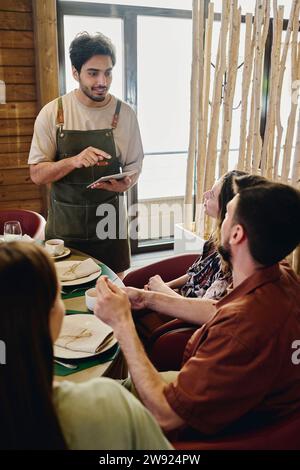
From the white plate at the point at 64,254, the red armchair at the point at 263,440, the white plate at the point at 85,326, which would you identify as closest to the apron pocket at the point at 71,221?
the white plate at the point at 64,254

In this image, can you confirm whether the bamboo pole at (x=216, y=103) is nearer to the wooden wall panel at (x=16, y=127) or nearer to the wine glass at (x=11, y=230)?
the wooden wall panel at (x=16, y=127)

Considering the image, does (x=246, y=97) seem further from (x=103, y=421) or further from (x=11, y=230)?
(x=103, y=421)

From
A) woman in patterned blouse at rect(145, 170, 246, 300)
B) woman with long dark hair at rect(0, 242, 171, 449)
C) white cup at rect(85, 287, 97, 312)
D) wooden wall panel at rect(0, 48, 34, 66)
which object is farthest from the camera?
wooden wall panel at rect(0, 48, 34, 66)

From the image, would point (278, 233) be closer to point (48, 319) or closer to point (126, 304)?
point (126, 304)

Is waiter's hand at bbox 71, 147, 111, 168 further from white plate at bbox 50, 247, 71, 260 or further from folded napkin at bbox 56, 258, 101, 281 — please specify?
folded napkin at bbox 56, 258, 101, 281

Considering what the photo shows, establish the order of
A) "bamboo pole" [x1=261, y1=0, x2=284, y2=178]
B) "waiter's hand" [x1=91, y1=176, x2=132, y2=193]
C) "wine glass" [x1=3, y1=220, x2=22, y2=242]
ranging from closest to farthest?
1. "wine glass" [x1=3, y1=220, x2=22, y2=242]
2. "waiter's hand" [x1=91, y1=176, x2=132, y2=193]
3. "bamboo pole" [x1=261, y1=0, x2=284, y2=178]

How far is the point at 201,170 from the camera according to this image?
366cm

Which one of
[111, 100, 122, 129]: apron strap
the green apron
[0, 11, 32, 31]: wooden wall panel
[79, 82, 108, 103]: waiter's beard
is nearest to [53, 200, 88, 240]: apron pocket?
the green apron

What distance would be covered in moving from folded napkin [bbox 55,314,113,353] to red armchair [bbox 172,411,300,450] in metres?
0.43

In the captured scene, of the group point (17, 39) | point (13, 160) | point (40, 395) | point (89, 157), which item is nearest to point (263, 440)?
point (40, 395)

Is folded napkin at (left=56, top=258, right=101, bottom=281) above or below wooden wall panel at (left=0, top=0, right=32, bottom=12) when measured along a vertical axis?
below

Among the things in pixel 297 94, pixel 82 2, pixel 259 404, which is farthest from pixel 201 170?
pixel 259 404

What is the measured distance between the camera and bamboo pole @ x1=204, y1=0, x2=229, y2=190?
10.6 ft

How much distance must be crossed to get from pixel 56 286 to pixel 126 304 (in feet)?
1.93
